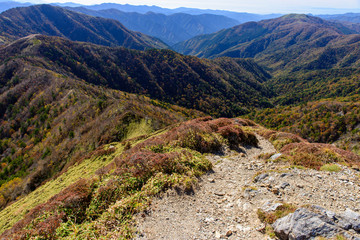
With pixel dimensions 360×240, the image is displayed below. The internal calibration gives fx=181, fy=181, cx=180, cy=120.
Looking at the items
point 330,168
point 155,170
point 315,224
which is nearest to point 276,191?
point 315,224

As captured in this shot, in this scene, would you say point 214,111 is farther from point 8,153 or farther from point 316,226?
point 316,226

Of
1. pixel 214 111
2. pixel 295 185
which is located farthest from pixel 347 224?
pixel 214 111

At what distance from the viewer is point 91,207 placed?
29.4 ft

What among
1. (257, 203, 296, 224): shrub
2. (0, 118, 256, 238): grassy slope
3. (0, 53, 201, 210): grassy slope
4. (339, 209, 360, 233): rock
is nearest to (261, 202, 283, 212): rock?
(257, 203, 296, 224): shrub

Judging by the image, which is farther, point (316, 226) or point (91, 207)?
point (91, 207)

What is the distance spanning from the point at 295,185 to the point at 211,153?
23.2 feet

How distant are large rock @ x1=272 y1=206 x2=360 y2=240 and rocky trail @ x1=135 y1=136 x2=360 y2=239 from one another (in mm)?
264

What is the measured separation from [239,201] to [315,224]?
10.9 feet

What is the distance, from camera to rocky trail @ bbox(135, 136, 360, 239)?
23.4 feet

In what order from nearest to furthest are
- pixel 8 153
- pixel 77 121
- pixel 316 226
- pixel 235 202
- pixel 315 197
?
1. pixel 316 226
2. pixel 315 197
3. pixel 235 202
4. pixel 77 121
5. pixel 8 153

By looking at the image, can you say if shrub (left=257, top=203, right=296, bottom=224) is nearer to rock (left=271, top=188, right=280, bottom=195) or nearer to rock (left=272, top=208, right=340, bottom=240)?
rock (left=272, top=208, right=340, bottom=240)

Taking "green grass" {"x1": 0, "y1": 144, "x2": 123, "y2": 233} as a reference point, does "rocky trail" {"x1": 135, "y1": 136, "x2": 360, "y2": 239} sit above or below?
above

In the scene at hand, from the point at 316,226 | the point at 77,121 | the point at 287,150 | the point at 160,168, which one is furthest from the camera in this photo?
the point at 77,121

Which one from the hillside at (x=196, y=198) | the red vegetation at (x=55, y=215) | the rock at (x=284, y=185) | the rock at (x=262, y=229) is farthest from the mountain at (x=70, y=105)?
the rock at (x=262, y=229)
